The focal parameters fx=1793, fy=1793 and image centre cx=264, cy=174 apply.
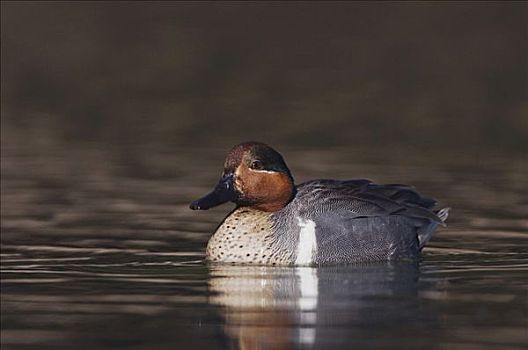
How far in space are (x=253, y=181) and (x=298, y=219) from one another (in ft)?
1.29

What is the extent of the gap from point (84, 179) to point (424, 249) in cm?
425

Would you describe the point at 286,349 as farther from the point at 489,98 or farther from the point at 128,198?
the point at 489,98

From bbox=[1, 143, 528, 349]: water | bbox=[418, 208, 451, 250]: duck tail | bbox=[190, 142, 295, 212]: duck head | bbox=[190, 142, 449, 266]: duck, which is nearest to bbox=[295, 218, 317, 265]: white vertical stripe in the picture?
bbox=[190, 142, 449, 266]: duck

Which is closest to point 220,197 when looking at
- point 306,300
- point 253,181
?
point 253,181

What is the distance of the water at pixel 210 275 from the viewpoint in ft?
29.8

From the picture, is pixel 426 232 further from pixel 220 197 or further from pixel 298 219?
pixel 220 197

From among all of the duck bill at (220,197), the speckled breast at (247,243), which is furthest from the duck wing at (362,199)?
the duck bill at (220,197)

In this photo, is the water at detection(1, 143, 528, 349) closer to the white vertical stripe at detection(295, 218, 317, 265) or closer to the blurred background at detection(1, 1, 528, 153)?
the white vertical stripe at detection(295, 218, 317, 265)

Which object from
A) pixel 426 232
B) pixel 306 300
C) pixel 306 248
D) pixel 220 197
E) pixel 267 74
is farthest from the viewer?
pixel 267 74

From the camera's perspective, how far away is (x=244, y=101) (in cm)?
2138

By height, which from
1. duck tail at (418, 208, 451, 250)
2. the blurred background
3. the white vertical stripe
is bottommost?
the white vertical stripe

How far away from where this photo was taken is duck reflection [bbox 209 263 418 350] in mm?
9062

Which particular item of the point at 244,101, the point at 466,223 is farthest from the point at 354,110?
the point at 466,223

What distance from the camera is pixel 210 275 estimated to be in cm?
1103
